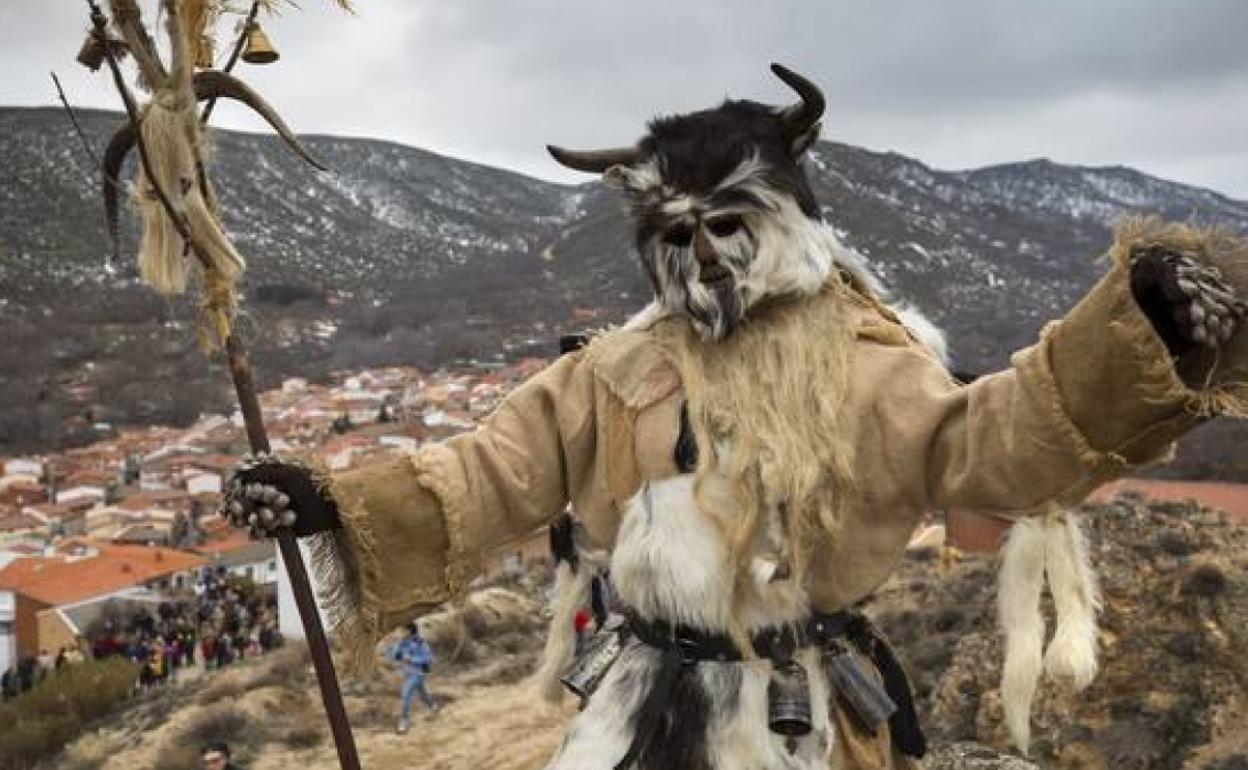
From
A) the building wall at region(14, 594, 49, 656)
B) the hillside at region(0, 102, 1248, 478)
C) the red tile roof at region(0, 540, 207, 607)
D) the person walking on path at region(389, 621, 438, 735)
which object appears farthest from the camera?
the hillside at region(0, 102, 1248, 478)

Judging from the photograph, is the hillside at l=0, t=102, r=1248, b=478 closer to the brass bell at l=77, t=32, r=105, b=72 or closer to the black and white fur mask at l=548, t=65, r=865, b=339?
the black and white fur mask at l=548, t=65, r=865, b=339

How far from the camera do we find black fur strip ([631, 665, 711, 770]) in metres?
2.52

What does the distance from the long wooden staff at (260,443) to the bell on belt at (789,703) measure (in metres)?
0.96

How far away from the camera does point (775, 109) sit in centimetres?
280

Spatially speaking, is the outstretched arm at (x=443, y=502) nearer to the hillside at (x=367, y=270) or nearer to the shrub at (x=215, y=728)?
the shrub at (x=215, y=728)

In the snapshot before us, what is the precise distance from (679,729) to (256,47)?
194cm

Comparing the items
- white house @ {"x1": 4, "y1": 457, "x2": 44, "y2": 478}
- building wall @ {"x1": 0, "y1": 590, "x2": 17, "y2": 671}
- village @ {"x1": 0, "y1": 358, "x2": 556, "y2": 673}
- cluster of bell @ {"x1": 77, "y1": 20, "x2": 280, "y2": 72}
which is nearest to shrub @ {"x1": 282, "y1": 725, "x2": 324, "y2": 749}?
village @ {"x1": 0, "y1": 358, "x2": 556, "y2": 673}

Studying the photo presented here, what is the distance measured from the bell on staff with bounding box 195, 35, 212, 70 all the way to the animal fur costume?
0.96 meters

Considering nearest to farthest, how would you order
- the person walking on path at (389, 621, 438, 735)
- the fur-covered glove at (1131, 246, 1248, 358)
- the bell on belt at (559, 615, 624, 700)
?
the fur-covered glove at (1131, 246, 1248, 358)
the bell on belt at (559, 615, 624, 700)
the person walking on path at (389, 621, 438, 735)

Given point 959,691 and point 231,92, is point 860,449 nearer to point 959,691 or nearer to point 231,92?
point 231,92

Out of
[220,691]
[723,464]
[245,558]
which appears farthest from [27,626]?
[723,464]

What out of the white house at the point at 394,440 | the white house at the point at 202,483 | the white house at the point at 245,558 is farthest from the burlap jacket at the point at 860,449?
the white house at the point at 202,483

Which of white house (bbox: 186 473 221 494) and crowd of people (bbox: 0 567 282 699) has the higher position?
white house (bbox: 186 473 221 494)

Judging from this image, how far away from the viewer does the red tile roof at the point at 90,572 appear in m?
29.5
